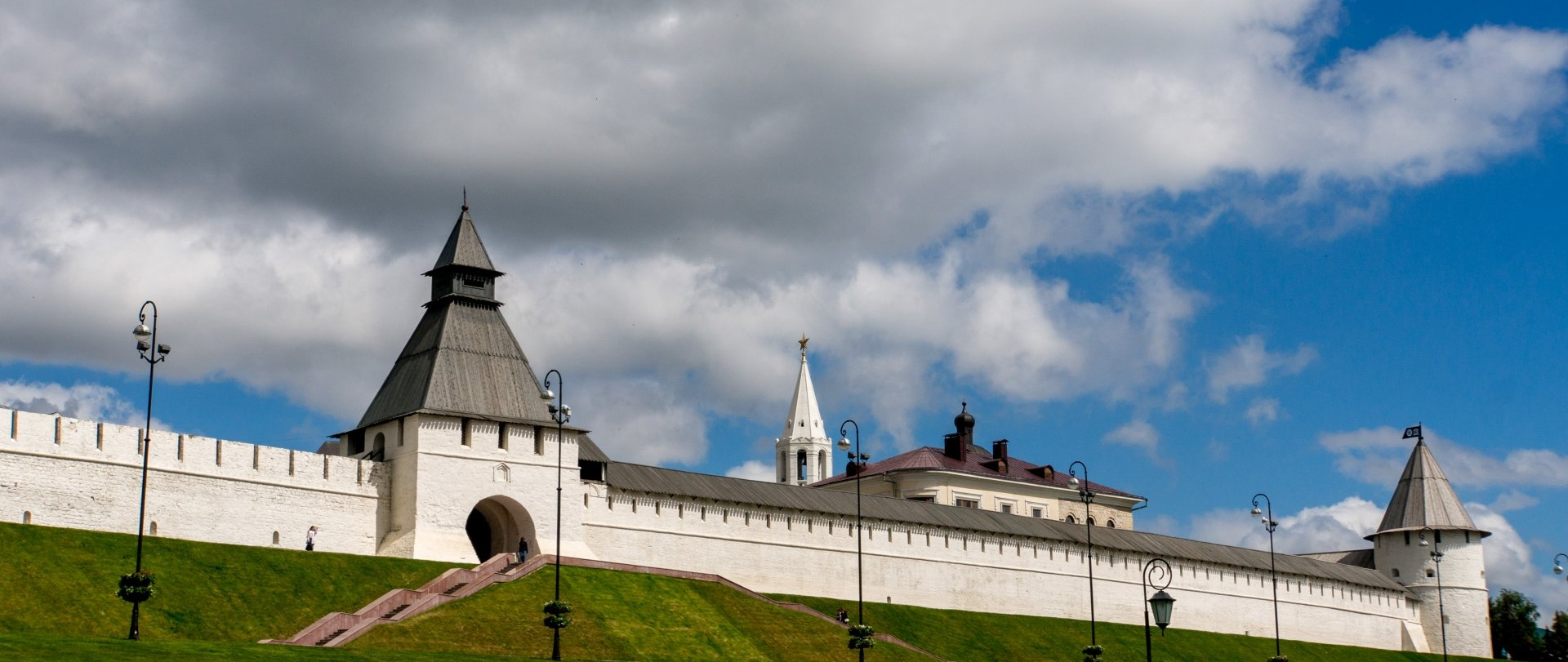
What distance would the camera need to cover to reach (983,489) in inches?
3349

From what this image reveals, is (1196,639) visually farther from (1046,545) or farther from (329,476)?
(329,476)

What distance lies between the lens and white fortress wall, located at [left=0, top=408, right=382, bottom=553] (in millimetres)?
42562

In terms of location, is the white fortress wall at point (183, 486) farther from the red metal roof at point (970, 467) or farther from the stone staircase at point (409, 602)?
the red metal roof at point (970, 467)

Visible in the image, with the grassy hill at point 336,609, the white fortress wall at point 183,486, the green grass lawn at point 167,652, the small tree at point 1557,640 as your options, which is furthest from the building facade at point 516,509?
the small tree at point 1557,640

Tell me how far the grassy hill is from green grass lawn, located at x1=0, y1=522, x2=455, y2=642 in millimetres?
42

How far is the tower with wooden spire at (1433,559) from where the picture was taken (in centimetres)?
8425

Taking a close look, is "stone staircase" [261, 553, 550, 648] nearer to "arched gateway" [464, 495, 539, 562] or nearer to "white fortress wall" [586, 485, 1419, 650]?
"arched gateway" [464, 495, 539, 562]

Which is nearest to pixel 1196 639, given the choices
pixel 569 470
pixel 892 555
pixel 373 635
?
pixel 892 555

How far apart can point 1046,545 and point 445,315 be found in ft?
87.2

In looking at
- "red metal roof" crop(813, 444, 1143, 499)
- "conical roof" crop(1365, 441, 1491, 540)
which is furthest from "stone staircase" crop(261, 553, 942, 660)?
"conical roof" crop(1365, 441, 1491, 540)

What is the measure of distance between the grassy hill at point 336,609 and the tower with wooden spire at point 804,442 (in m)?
35.7

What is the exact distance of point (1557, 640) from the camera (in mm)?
89625

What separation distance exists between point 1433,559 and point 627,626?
52.2 metres

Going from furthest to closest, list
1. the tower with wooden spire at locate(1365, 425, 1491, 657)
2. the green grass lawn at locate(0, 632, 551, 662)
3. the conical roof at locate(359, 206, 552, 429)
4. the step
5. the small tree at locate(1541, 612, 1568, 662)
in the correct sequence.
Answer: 1. the small tree at locate(1541, 612, 1568, 662)
2. the tower with wooden spire at locate(1365, 425, 1491, 657)
3. the conical roof at locate(359, 206, 552, 429)
4. the step
5. the green grass lawn at locate(0, 632, 551, 662)
